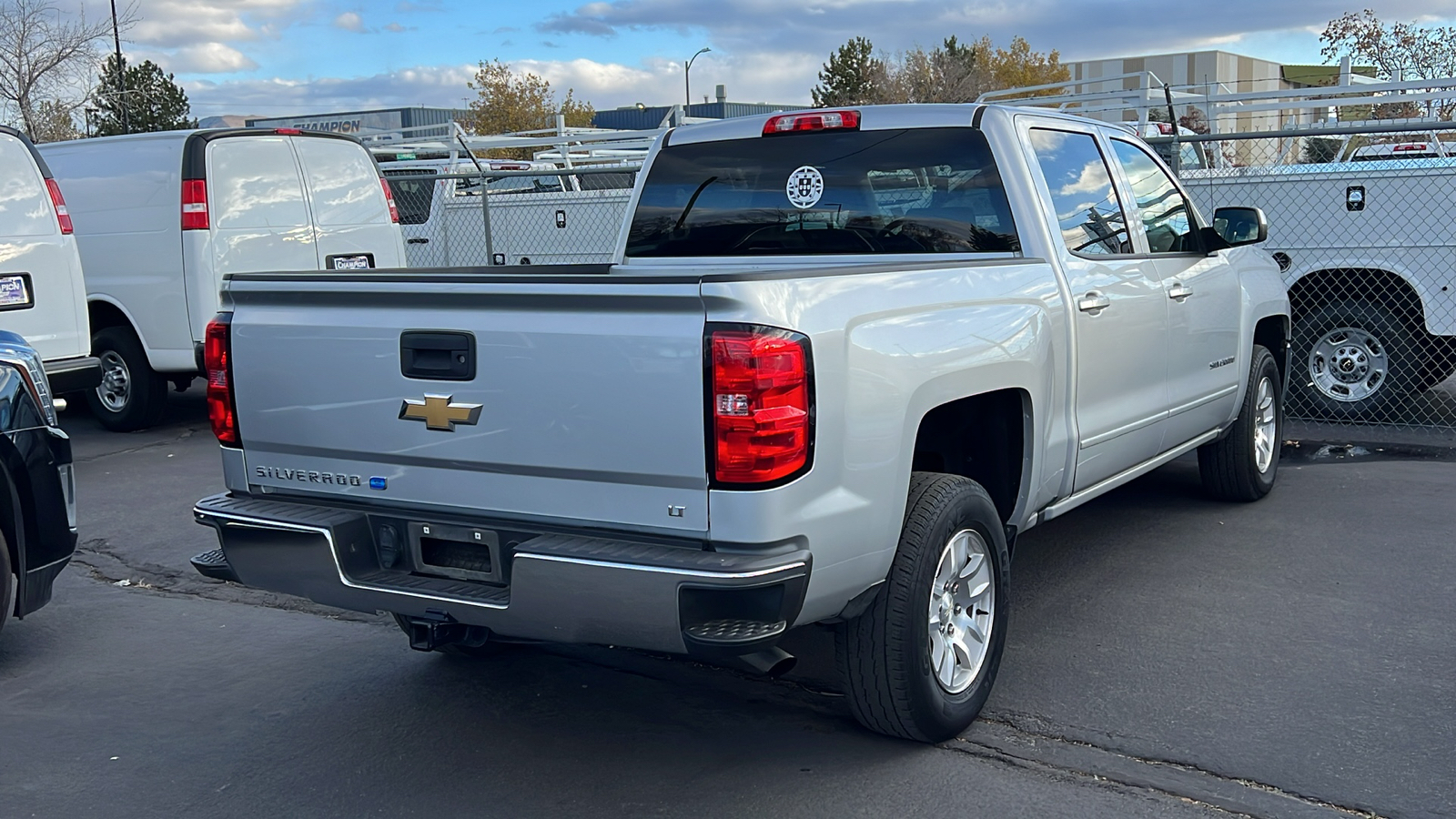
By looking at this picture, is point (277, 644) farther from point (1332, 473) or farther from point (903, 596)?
point (1332, 473)

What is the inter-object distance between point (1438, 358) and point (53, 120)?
33.4m

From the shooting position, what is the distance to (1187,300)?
572 centimetres

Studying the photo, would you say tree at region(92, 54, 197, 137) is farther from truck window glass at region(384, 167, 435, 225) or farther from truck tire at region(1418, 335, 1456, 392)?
truck tire at region(1418, 335, 1456, 392)

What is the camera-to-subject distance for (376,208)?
10.5 m

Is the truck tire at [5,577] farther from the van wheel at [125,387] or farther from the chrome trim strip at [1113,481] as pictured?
the van wheel at [125,387]

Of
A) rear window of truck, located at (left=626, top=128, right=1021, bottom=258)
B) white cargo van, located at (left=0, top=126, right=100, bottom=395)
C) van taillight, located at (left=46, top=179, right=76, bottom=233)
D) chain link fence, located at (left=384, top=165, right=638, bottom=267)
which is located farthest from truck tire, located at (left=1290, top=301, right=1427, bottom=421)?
van taillight, located at (left=46, top=179, right=76, bottom=233)

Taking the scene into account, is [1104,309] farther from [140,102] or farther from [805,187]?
[140,102]

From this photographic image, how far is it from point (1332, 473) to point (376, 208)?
7309 millimetres

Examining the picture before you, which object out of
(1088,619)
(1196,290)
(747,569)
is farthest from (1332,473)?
(747,569)

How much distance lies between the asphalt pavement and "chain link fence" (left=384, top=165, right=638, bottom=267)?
7.03 m

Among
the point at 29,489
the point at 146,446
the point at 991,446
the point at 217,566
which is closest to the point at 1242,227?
the point at 991,446

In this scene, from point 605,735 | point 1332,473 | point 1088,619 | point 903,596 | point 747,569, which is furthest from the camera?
point 1332,473

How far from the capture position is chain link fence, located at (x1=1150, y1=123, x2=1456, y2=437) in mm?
8305

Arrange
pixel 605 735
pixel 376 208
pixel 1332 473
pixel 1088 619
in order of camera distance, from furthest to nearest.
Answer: pixel 376 208 < pixel 1332 473 < pixel 1088 619 < pixel 605 735
